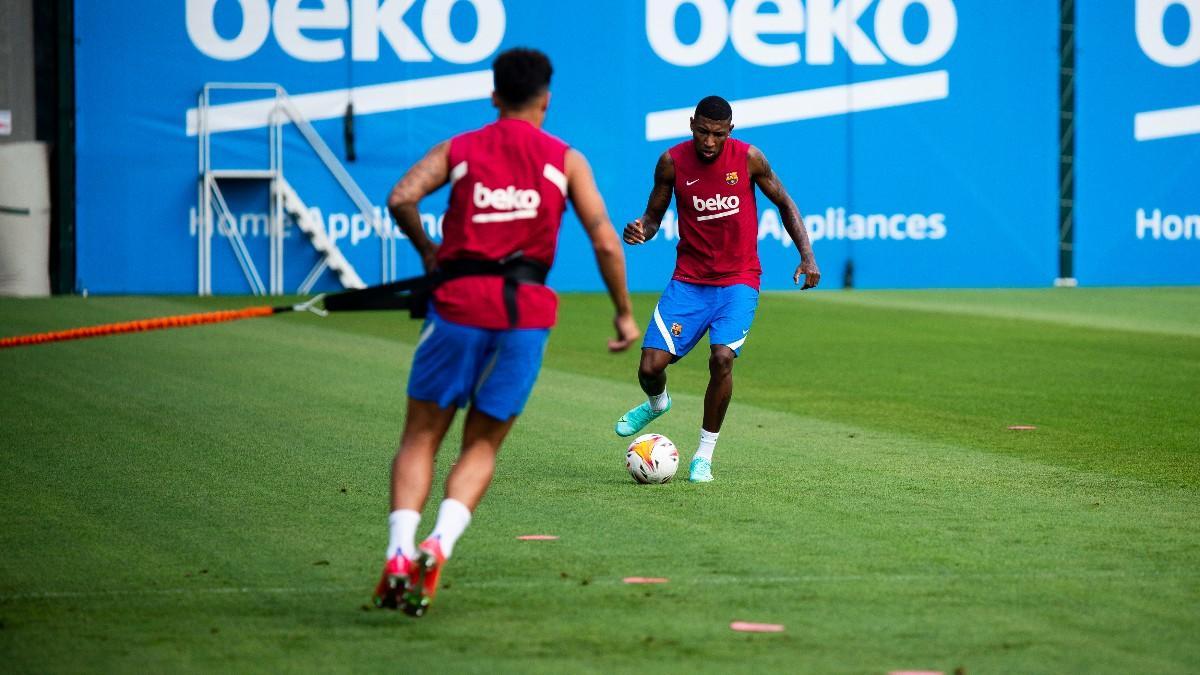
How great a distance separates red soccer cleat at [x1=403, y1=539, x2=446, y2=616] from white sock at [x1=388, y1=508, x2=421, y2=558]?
6 cm

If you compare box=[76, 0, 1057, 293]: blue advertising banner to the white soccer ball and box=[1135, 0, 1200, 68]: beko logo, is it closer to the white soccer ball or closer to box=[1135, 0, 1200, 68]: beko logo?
box=[1135, 0, 1200, 68]: beko logo

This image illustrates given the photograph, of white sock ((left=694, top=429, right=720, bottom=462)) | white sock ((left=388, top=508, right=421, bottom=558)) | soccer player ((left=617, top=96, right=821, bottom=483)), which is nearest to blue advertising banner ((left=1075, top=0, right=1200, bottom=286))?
soccer player ((left=617, top=96, right=821, bottom=483))

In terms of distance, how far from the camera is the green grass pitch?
569 cm

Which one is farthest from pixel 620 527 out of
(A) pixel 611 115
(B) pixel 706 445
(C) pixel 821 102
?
(C) pixel 821 102

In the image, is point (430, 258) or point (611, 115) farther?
point (611, 115)

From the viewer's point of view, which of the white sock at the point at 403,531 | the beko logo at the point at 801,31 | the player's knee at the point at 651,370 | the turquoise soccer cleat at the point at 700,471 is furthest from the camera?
the beko logo at the point at 801,31

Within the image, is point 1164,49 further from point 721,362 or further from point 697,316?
point 721,362

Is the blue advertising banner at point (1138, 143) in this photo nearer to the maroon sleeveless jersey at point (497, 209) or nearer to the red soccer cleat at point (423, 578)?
the maroon sleeveless jersey at point (497, 209)

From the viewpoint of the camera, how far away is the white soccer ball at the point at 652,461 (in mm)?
9438

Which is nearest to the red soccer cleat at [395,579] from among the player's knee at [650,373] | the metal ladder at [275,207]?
the player's knee at [650,373]

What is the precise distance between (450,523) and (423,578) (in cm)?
26

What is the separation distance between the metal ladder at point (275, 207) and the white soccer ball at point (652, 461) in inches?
777

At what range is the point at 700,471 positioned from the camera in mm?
9656

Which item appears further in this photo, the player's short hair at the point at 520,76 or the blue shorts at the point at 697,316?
the blue shorts at the point at 697,316
